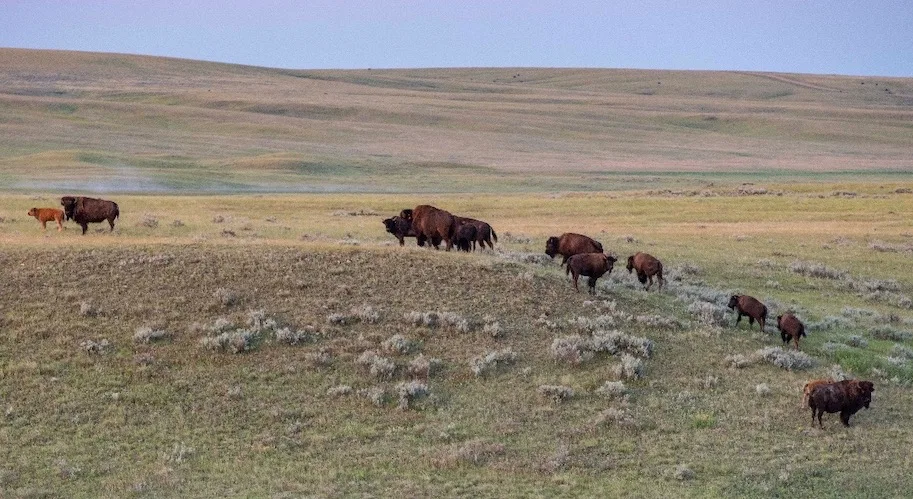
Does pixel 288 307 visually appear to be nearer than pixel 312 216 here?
Yes

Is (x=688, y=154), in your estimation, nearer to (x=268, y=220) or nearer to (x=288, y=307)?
(x=268, y=220)

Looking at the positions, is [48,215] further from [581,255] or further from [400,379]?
[581,255]

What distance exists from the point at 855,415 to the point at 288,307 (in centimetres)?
988

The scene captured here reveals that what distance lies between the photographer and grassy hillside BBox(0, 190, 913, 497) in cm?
1206

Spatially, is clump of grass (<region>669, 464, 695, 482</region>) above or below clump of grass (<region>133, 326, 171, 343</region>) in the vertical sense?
below

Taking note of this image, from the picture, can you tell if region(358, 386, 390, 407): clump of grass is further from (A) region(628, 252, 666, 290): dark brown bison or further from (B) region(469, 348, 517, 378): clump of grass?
(A) region(628, 252, 666, 290): dark brown bison

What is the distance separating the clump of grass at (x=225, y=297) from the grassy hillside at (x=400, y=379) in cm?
4

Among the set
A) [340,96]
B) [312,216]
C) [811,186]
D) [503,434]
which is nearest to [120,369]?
[503,434]

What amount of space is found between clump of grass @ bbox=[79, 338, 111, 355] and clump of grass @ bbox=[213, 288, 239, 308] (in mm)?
2308

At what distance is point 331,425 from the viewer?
43.7 feet

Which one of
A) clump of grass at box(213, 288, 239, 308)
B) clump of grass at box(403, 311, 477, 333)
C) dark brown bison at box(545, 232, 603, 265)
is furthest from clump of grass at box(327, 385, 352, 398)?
dark brown bison at box(545, 232, 603, 265)

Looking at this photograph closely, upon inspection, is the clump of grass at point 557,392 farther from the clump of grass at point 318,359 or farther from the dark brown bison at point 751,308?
the dark brown bison at point 751,308

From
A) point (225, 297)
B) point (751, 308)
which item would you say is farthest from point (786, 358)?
point (225, 297)

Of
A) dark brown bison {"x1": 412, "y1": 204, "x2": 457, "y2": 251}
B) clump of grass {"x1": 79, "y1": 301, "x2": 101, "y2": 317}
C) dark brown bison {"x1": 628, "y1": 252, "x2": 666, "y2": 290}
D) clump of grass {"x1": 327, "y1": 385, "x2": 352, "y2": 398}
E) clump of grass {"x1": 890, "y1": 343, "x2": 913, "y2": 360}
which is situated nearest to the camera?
clump of grass {"x1": 327, "y1": 385, "x2": 352, "y2": 398}
